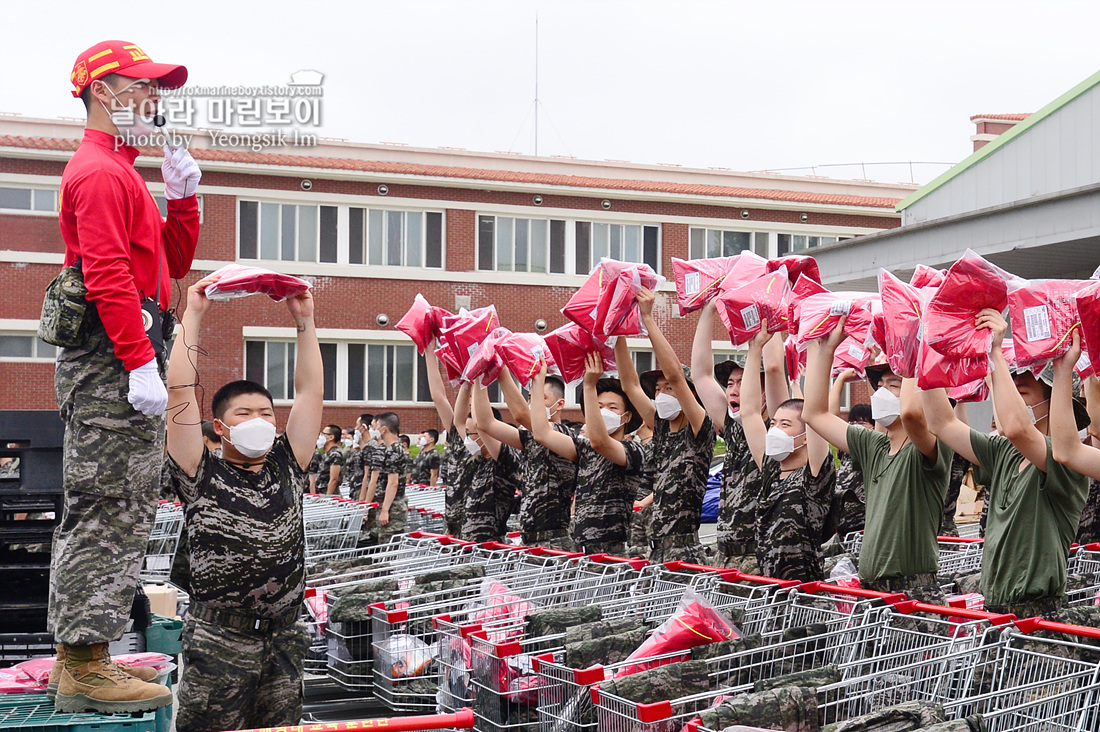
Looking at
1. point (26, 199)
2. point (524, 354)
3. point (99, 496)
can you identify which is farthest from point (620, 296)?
point (26, 199)

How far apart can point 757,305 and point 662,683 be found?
9.54ft

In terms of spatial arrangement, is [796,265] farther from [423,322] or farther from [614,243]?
[614,243]

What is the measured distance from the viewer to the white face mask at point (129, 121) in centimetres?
391

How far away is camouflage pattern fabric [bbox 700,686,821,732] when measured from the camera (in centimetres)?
362

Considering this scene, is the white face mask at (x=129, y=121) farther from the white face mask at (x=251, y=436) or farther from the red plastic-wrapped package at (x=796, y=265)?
the red plastic-wrapped package at (x=796, y=265)

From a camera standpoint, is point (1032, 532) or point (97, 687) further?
point (1032, 532)

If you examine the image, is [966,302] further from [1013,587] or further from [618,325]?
[618,325]

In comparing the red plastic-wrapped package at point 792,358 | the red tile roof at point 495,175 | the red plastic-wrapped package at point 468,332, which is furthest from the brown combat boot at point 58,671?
the red tile roof at point 495,175

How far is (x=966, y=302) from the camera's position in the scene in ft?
15.2

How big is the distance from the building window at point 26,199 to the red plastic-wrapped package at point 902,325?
82.3 ft

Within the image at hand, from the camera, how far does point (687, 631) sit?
446cm

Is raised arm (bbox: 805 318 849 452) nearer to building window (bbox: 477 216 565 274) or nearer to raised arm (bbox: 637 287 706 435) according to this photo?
raised arm (bbox: 637 287 706 435)

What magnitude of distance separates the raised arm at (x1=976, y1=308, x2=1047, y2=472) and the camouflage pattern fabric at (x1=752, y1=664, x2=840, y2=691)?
1.32 meters

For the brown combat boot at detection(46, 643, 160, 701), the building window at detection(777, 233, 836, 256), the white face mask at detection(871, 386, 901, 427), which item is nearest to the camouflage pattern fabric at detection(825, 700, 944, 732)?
the brown combat boot at detection(46, 643, 160, 701)
